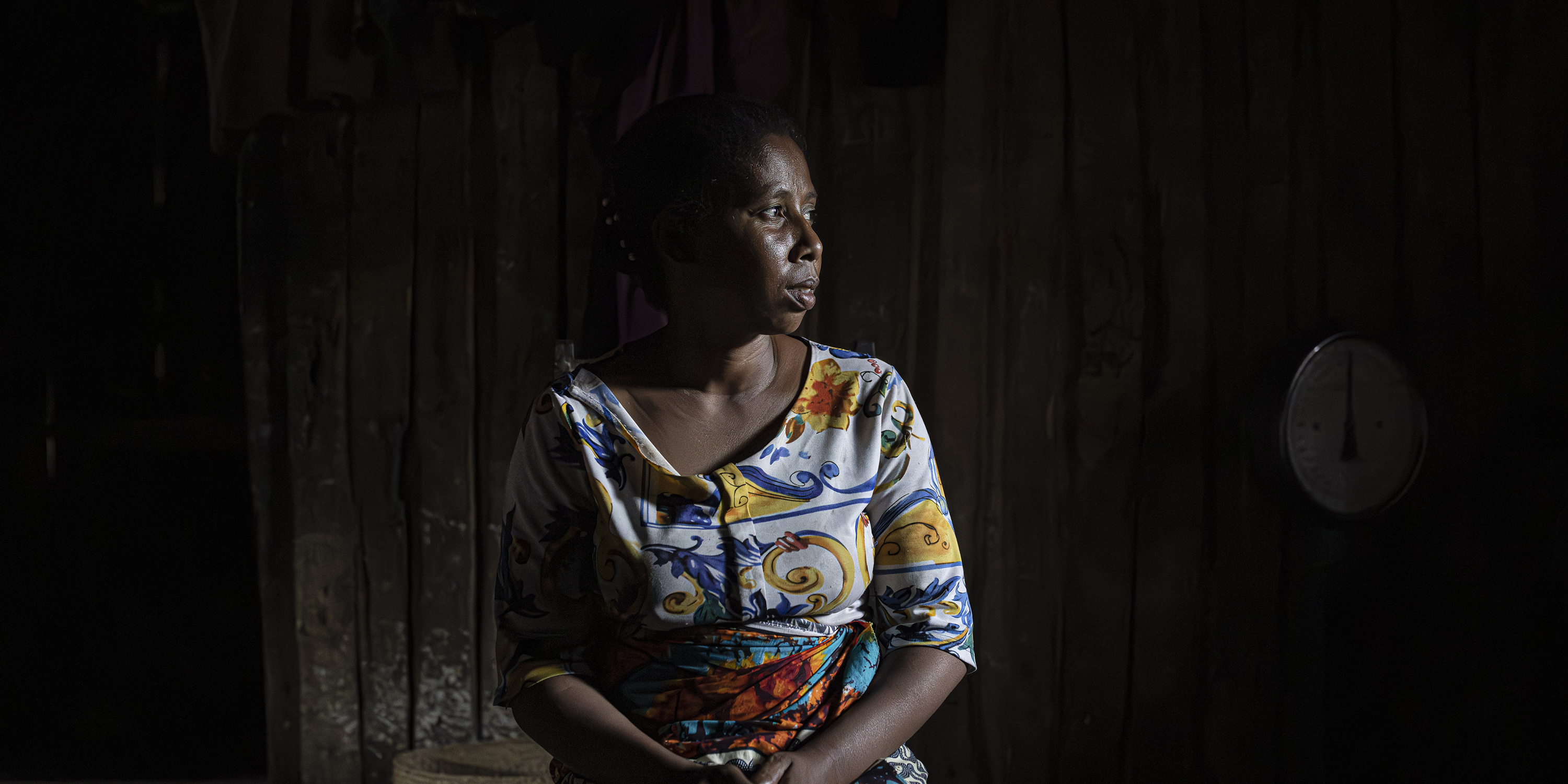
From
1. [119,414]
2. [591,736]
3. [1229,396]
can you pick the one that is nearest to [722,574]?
[591,736]

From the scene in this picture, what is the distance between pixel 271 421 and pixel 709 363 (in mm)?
1651

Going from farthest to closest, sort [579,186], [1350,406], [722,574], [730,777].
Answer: [579,186] → [1350,406] → [722,574] → [730,777]

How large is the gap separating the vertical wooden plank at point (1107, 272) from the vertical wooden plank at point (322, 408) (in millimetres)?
1850

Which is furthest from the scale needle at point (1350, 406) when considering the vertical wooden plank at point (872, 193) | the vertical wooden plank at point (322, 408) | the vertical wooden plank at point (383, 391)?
the vertical wooden plank at point (322, 408)

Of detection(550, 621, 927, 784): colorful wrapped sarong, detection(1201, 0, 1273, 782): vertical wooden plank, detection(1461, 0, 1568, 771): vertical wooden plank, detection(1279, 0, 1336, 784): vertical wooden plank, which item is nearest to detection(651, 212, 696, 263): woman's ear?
detection(550, 621, 927, 784): colorful wrapped sarong

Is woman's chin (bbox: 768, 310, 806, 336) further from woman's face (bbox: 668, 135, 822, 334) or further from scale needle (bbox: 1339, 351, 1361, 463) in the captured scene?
scale needle (bbox: 1339, 351, 1361, 463)

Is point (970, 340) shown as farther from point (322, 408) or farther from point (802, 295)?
point (322, 408)

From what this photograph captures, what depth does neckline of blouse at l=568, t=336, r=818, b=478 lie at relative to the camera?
1.27m

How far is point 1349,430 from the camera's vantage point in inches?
89.8

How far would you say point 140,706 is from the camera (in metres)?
3.03

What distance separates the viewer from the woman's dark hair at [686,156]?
1302 millimetres

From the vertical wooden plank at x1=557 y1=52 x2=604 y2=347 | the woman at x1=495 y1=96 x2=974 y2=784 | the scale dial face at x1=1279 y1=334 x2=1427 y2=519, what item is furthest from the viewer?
the vertical wooden plank at x1=557 y1=52 x2=604 y2=347

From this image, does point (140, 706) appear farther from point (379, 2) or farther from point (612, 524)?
point (612, 524)

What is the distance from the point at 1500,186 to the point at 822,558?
231 centimetres
